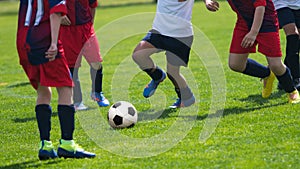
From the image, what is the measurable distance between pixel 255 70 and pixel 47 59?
3107 mm

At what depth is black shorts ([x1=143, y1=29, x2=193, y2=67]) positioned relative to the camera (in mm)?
7523

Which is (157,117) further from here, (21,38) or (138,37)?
(138,37)

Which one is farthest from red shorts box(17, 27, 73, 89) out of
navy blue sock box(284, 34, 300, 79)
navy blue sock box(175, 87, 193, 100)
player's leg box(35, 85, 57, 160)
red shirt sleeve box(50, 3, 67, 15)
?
navy blue sock box(284, 34, 300, 79)

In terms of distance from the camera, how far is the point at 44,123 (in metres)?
5.70

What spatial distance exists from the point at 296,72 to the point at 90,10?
276cm

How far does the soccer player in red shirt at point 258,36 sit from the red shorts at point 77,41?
1.88 m

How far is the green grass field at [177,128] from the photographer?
17.9 ft

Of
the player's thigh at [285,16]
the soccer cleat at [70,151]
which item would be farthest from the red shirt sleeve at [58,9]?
the player's thigh at [285,16]

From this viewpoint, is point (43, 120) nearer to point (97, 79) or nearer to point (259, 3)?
point (259, 3)

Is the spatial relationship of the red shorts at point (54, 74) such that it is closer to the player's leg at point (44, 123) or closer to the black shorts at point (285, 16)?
the player's leg at point (44, 123)

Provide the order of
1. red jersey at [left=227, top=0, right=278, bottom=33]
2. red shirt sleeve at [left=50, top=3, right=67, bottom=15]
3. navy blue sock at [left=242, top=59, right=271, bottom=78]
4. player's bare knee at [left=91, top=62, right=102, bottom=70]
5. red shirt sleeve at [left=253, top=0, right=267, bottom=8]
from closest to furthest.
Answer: red shirt sleeve at [left=50, top=3, right=67, bottom=15]
red shirt sleeve at [left=253, top=0, right=267, bottom=8]
red jersey at [left=227, top=0, right=278, bottom=33]
navy blue sock at [left=242, top=59, right=271, bottom=78]
player's bare knee at [left=91, top=62, right=102, bottom=70]

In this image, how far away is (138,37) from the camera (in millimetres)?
17828

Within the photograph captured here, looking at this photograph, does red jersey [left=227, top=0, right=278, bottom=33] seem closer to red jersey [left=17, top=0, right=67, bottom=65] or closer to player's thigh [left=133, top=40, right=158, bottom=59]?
player's thigh [left=133, top=40, right=158, bottom=59]

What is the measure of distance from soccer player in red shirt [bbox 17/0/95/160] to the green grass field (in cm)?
17
